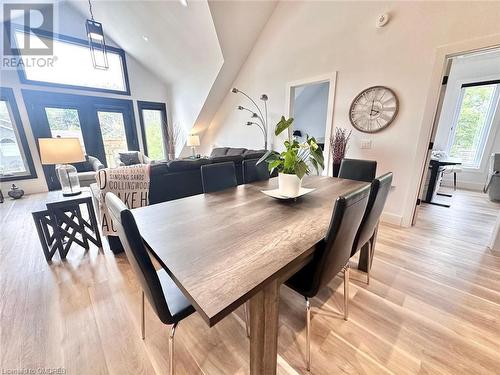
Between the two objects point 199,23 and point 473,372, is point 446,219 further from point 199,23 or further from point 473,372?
point 199,23

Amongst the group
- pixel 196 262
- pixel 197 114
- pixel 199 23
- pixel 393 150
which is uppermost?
pixel 199 23

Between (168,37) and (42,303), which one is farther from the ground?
(168,37)

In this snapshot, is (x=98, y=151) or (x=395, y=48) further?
(x=98, y=151)

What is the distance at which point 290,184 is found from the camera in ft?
4.64

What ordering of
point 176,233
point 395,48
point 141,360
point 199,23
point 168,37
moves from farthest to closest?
1. point 168,37
2. point 199,23
3. point 395,48
4. point 141,360
5. point 176,233

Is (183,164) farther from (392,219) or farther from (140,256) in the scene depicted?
(392,219)

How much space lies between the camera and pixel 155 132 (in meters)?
6.20

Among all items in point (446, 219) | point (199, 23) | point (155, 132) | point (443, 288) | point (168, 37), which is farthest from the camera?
point (155, 132)

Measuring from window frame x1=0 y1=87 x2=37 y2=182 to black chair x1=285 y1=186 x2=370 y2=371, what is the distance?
5.94m

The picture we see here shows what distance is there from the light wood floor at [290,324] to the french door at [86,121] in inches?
139

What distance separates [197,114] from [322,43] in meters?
3.26

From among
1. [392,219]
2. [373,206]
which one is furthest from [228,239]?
[392,219]

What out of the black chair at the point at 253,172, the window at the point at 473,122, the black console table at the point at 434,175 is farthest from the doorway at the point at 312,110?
the black chair at the point at 253,172

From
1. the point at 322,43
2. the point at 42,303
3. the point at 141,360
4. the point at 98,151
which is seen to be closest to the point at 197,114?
the point at 98,151
